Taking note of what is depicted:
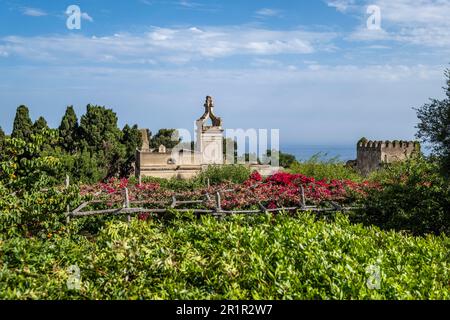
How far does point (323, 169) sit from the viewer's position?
20.7 meters

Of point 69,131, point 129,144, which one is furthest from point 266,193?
point 69,131

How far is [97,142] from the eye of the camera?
41.1 meters

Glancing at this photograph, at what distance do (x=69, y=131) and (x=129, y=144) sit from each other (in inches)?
189

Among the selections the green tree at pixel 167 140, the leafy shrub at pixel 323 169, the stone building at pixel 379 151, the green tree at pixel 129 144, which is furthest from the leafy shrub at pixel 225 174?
the green tree at pixel 167 140

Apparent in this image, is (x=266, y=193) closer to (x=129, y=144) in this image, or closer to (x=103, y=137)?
(x=103, y=137)

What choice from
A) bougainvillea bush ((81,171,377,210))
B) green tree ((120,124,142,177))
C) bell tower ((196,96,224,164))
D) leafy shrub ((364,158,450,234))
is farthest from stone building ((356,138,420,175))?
leafy shrub ((364,158,450,234))

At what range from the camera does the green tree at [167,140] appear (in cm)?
5334

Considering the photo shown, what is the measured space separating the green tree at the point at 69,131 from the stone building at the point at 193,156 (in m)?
11.7

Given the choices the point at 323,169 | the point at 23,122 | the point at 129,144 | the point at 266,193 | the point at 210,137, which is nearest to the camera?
the point at 266,193

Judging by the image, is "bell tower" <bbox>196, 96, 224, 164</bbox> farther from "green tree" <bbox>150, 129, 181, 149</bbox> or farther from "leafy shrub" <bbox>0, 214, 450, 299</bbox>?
"leafy shrub" <bbox>0, 214, 450, 299</bbox>

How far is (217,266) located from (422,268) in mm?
2677
